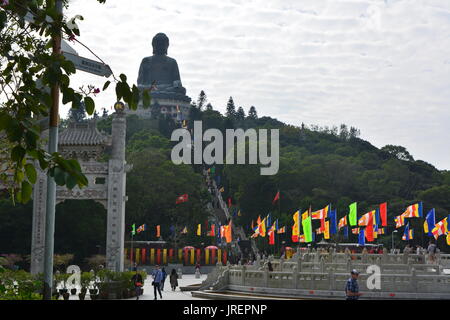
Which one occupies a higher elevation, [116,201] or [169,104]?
[169,104]

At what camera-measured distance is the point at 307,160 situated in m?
102

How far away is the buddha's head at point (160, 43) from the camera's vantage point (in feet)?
505

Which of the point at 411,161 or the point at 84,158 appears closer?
the point at 84,158

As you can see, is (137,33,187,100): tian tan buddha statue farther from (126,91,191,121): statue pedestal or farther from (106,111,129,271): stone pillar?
(106,111,129,271): stone pillar

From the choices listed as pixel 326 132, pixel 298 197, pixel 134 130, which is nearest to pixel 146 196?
pixel 298 197

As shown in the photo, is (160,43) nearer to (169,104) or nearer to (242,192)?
(169,104)

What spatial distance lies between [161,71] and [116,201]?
394 ft

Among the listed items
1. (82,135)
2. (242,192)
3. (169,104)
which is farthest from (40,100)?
(169,104)

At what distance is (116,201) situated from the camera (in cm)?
3859

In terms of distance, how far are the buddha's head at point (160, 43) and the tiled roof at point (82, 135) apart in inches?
4533

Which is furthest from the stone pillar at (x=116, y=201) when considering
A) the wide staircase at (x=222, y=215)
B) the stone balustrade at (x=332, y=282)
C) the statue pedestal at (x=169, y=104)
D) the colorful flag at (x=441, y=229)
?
the statue pedestal at (x=169, y=104)

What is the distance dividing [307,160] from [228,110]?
7073cm

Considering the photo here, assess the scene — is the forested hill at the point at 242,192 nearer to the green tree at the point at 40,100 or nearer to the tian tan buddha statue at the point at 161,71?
the tian tan buddha statue at the point at 161,71
